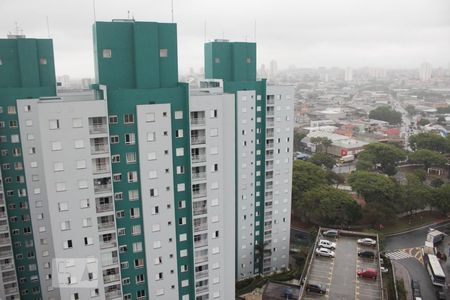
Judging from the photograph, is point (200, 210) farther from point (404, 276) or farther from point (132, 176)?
point (404, 276)

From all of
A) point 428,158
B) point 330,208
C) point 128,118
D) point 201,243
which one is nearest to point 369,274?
point 201,243

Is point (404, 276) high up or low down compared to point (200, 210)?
down

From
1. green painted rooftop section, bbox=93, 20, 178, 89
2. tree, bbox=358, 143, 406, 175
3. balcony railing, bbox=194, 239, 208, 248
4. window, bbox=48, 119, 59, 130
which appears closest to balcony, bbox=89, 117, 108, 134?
window, bbox=48, 119, 59, 130

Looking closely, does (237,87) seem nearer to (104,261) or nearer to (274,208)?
(274,208)

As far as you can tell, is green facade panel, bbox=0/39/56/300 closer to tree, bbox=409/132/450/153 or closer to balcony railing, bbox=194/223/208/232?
balcony railing, bbox=194/223/208/232

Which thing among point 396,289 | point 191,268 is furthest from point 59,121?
point 396,289

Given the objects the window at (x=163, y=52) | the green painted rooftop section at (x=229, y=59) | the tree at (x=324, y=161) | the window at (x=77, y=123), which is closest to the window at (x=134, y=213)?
the window at (x=77, y=123)
